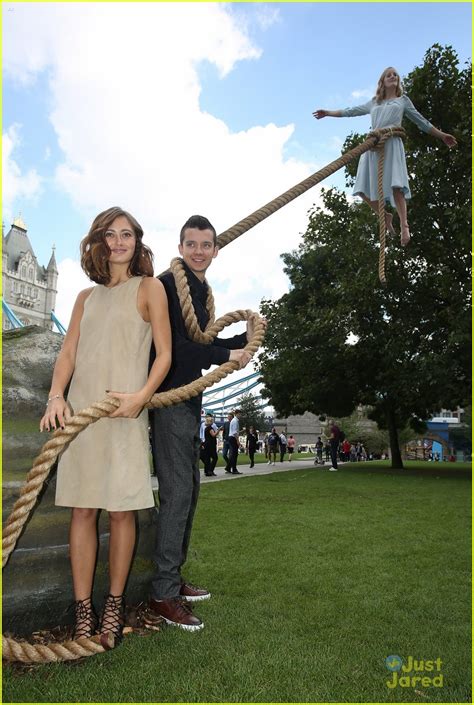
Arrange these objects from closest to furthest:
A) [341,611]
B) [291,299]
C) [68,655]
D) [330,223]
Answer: [68,655] → [341,611] → [330,223] → [291,299]

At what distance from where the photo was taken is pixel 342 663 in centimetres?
284

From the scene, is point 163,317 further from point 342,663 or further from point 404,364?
point 404,364

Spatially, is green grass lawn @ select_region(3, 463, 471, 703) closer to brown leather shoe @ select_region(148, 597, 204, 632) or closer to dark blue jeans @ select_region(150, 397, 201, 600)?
brown leather shoe @ select_region(148, 597, 204, 632)

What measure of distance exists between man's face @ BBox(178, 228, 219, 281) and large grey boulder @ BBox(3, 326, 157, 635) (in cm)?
108

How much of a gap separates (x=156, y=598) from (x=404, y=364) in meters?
16.4

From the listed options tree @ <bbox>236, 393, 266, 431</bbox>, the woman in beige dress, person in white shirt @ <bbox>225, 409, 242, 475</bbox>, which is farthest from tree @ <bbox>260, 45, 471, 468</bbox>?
tree @ <bbox>236, 393, 266, 431</bbox>

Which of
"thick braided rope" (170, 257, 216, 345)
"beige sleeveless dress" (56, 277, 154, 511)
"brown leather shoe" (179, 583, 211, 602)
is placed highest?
"thick braided rope" (170, 257, 216, 345)

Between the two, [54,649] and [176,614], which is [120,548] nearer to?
[54,649]

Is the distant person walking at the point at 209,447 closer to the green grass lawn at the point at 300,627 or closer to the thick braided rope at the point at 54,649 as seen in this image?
the green grass lawn at the point at 300,627

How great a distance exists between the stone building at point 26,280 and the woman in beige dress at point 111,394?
9691 centimetres

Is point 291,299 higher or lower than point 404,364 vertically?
higher

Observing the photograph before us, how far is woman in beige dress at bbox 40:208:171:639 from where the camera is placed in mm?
2766

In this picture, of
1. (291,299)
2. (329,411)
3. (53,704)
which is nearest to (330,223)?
(291,299)

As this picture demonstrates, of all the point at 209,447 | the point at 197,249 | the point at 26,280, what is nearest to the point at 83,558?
the point at 197,249
